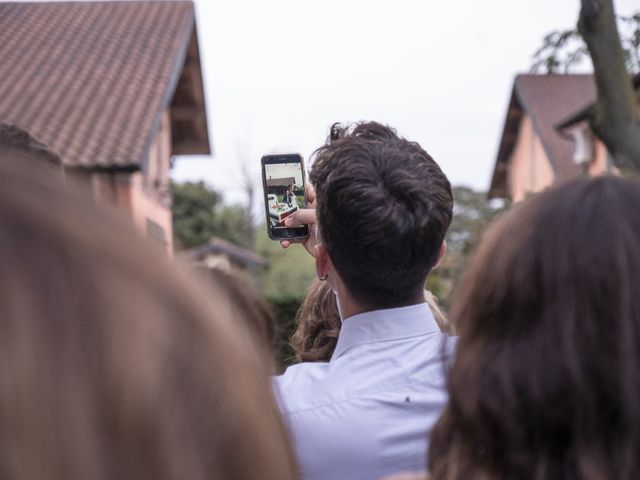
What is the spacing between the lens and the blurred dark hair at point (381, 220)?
212 centimetres

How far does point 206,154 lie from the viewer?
22.1 metres

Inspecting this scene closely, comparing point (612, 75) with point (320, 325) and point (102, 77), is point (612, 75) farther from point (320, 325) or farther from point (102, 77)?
point (102, 77)

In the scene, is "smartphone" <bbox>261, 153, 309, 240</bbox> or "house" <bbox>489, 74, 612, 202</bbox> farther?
"house" <bbox>489, 74, 612, 202</bbox>

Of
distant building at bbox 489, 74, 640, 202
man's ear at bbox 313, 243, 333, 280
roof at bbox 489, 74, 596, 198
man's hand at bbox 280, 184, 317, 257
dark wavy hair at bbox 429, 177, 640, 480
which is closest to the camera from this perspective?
dark wavy hair at bbox 429, 177, 640, 480

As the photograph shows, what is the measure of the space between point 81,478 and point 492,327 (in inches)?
32.0

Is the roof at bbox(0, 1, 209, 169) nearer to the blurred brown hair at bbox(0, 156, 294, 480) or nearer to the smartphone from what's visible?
the smartphone

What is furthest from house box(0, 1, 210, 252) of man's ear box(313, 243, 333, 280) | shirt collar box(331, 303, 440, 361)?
shirt collar box(331, 303, 440, 361)

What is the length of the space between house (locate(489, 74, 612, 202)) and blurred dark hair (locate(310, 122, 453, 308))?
78.6ft

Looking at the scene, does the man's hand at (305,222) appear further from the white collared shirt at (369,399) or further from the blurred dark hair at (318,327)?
the white collared shirt at (369,399)

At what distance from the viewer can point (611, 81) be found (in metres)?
8.01

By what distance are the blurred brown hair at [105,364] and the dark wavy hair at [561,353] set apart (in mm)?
605

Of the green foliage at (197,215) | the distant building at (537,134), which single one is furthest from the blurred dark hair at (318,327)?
the green foliage at (197,215)

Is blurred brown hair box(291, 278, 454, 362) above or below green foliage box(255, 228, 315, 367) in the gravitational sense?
above

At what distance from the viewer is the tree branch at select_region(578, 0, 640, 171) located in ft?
25.8
